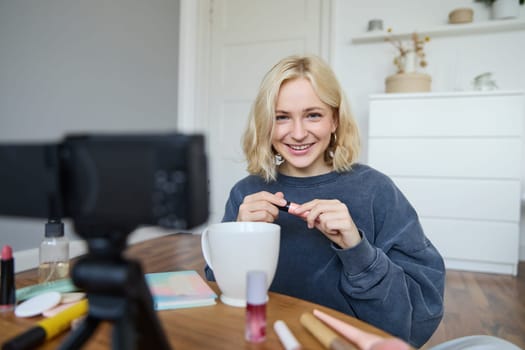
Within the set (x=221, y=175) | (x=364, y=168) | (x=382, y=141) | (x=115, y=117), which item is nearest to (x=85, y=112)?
(x=115, y=117)

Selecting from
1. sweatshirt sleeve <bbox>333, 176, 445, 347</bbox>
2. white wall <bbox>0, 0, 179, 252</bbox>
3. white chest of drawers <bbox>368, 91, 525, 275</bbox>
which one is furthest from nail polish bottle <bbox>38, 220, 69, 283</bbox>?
white chest of drawers <bbox>368, 91, 525, 275</bbox>

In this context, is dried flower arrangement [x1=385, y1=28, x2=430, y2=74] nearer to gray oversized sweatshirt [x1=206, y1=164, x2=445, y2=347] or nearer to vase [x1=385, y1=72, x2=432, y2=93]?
vase [x1=385, y1=72, x2=432, y2=93]

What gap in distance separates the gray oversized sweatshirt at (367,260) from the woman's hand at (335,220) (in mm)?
20

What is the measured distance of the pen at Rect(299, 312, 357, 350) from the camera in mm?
368

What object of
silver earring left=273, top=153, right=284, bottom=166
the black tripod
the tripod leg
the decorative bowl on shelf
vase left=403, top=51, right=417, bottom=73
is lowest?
the tripod leg

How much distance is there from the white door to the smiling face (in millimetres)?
2402

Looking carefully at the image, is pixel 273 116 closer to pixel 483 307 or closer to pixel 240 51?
pixel 483 307

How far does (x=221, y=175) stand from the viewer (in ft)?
11.8

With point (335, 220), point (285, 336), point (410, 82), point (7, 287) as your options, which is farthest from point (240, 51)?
point (285, 336)

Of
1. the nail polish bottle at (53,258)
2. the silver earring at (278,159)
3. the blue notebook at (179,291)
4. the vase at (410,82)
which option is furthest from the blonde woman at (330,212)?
the vase at (410,82)

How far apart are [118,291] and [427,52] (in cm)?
322

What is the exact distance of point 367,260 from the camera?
59 centimetres

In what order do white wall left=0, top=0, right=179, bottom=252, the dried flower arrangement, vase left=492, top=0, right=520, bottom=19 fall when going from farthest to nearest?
1. the dried flower arrangement
2. vase left=492, top=0, right=520, bottom=19
3. white wall left=0, top=0, right=179, bottom=252

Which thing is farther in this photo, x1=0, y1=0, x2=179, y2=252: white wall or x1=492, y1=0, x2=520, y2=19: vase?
x1=492, y1=0, x2=520, y2=19: vase
